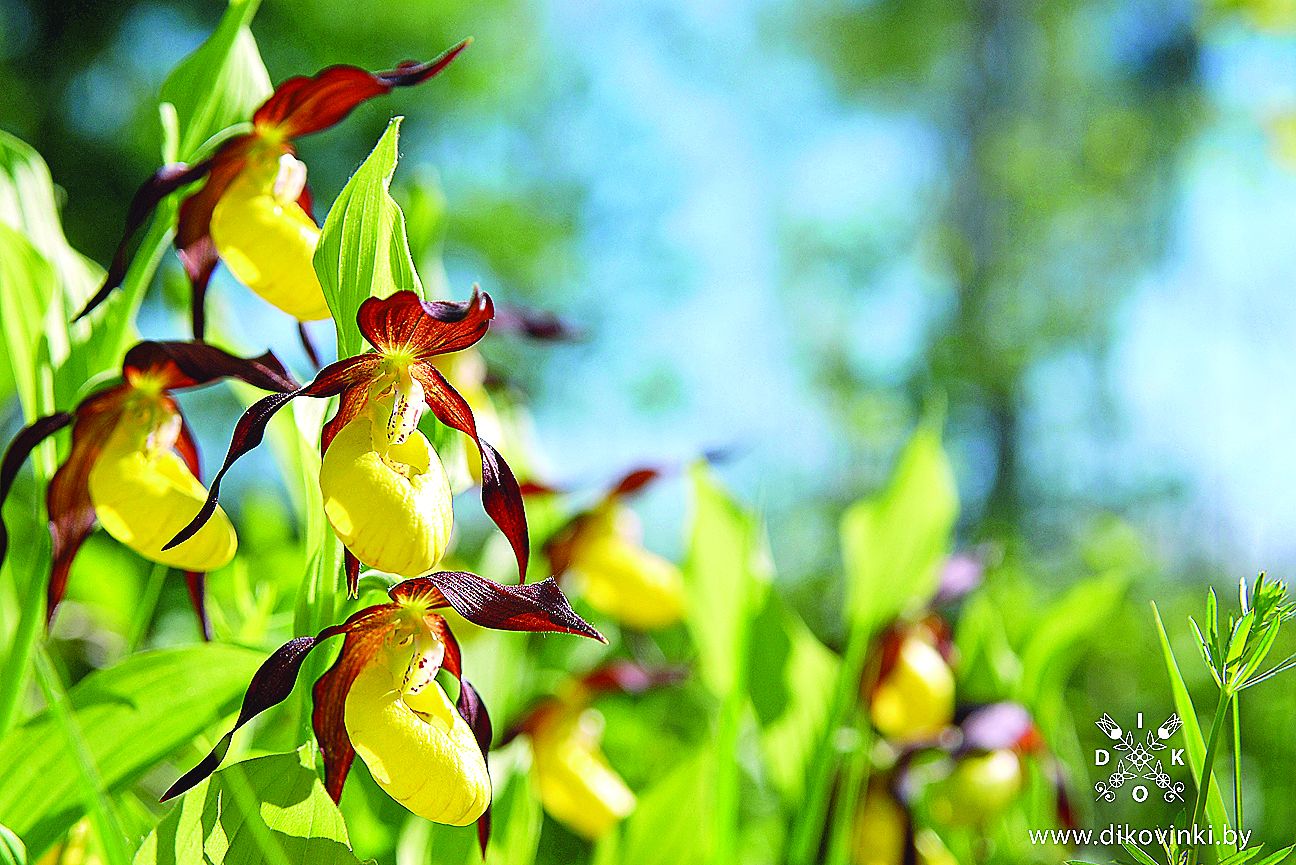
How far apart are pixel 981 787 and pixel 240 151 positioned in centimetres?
86

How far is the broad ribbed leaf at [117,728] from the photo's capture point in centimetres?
54

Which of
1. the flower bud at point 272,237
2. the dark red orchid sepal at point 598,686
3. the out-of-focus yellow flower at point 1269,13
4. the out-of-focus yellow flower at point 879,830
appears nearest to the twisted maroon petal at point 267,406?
the flower bud at point 272,237

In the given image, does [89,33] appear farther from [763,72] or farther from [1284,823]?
[1284,823]

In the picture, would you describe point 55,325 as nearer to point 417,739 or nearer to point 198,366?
point 198,366

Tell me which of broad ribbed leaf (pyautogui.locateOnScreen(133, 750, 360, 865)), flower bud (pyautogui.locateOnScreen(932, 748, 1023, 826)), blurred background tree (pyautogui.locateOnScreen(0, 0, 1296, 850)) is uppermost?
broad ribbed leaf (pyautogui.locateOnScreen(133, 750, 360, 865))

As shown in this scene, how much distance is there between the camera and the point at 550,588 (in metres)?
0.41

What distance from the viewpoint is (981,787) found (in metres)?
0.95

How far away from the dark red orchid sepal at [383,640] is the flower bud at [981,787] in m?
0.62

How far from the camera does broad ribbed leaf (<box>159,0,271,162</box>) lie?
0.64 meters

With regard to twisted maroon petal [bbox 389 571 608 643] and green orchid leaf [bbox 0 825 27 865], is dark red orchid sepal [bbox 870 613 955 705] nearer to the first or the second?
twisted maroon petal [bbox 389 571 608 643]

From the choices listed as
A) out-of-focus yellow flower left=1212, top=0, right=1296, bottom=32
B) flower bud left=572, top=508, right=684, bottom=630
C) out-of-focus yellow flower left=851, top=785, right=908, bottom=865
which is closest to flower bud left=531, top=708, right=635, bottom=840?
flower bud left=572, top=508, right=684, bottom=630

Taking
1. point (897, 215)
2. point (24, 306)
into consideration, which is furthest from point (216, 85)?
point (897, 215)

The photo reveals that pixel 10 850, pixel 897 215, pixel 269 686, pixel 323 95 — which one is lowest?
pixel 897 215

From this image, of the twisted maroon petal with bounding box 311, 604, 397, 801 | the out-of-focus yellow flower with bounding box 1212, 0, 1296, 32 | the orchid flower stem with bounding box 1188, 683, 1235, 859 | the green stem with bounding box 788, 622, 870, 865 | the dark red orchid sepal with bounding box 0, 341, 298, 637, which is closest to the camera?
the orchid flower stem with bounding box 1188, 683, 1235, 859
